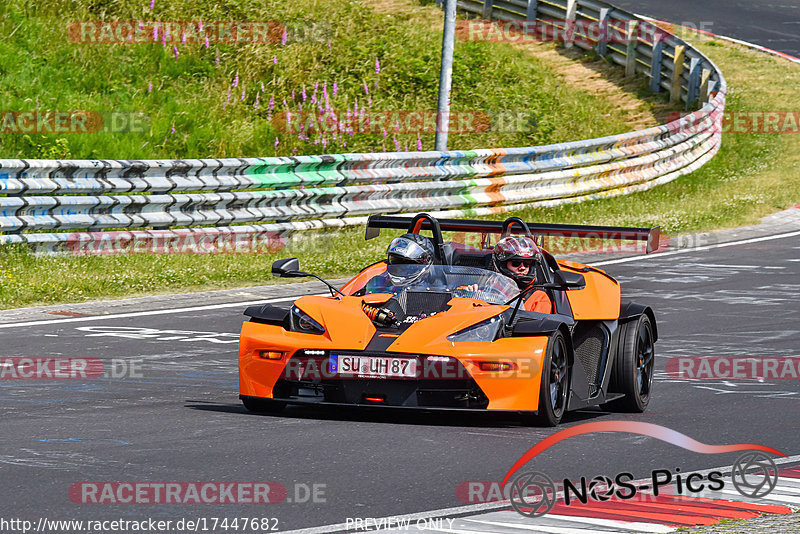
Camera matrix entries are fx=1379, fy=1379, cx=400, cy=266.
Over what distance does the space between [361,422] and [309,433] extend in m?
0.52

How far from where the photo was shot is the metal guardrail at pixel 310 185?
612 inches

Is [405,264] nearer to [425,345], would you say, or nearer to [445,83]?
[425,345]

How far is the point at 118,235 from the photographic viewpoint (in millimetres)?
16062

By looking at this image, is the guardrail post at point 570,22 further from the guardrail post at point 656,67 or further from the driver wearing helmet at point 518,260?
the driver wearing helmet at point 518,260

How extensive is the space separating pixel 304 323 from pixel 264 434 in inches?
37.2

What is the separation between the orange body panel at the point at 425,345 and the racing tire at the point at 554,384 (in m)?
0.06

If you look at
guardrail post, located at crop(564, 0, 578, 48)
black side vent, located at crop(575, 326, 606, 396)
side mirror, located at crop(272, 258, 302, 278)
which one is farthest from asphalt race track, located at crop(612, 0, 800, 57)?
side mirror, located at crop(272, 258, 302, 278)

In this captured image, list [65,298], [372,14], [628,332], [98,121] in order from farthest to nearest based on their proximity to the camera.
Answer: [372,14]
[98,121]
[65,298]
[628,332]

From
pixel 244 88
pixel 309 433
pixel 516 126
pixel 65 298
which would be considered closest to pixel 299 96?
pixel 244 88

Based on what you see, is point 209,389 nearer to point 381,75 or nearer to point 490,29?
point 381,75

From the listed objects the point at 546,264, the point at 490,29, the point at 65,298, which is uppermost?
the point at 490,29

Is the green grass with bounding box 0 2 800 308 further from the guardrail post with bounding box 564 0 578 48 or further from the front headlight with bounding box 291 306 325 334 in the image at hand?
the front headlight with bounding box 291 306 325 334

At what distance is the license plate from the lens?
8.30m

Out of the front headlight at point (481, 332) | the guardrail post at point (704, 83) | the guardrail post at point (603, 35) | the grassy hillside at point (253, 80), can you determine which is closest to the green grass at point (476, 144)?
the grassy hillside at point (253, 80)
